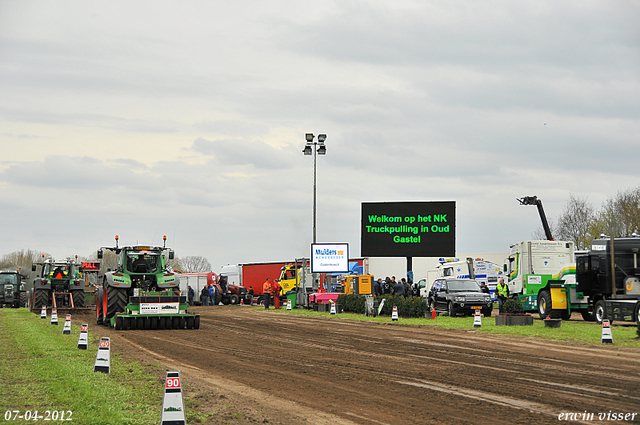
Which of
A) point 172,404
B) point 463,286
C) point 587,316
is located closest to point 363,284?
point 463,286

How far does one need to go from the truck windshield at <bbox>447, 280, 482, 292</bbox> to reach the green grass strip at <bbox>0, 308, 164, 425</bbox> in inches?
658

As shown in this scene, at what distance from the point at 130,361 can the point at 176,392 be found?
657cm

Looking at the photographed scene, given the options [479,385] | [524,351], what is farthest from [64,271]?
[479,385]

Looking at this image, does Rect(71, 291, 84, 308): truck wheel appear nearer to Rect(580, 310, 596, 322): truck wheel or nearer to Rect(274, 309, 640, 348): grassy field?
Rect(274, 309, 640, 348): grassy field

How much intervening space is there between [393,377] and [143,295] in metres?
11.8

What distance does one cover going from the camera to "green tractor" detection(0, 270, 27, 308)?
132 ft

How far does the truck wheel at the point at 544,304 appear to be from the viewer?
25.5 meters

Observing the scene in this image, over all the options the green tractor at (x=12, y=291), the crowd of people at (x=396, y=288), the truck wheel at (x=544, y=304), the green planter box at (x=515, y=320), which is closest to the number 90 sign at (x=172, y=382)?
the green planter box at (x=515, y=320)

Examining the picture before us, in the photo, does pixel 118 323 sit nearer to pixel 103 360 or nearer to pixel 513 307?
pixel 103 360

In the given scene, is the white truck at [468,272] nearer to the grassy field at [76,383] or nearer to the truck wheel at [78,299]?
the truck wheel at [78,299]

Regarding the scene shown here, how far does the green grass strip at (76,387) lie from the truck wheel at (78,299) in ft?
62.1

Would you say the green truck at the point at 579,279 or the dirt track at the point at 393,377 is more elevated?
the green truck at the point at 579,279

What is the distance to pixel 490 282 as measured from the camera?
42156 mm

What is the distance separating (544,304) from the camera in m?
25.8
